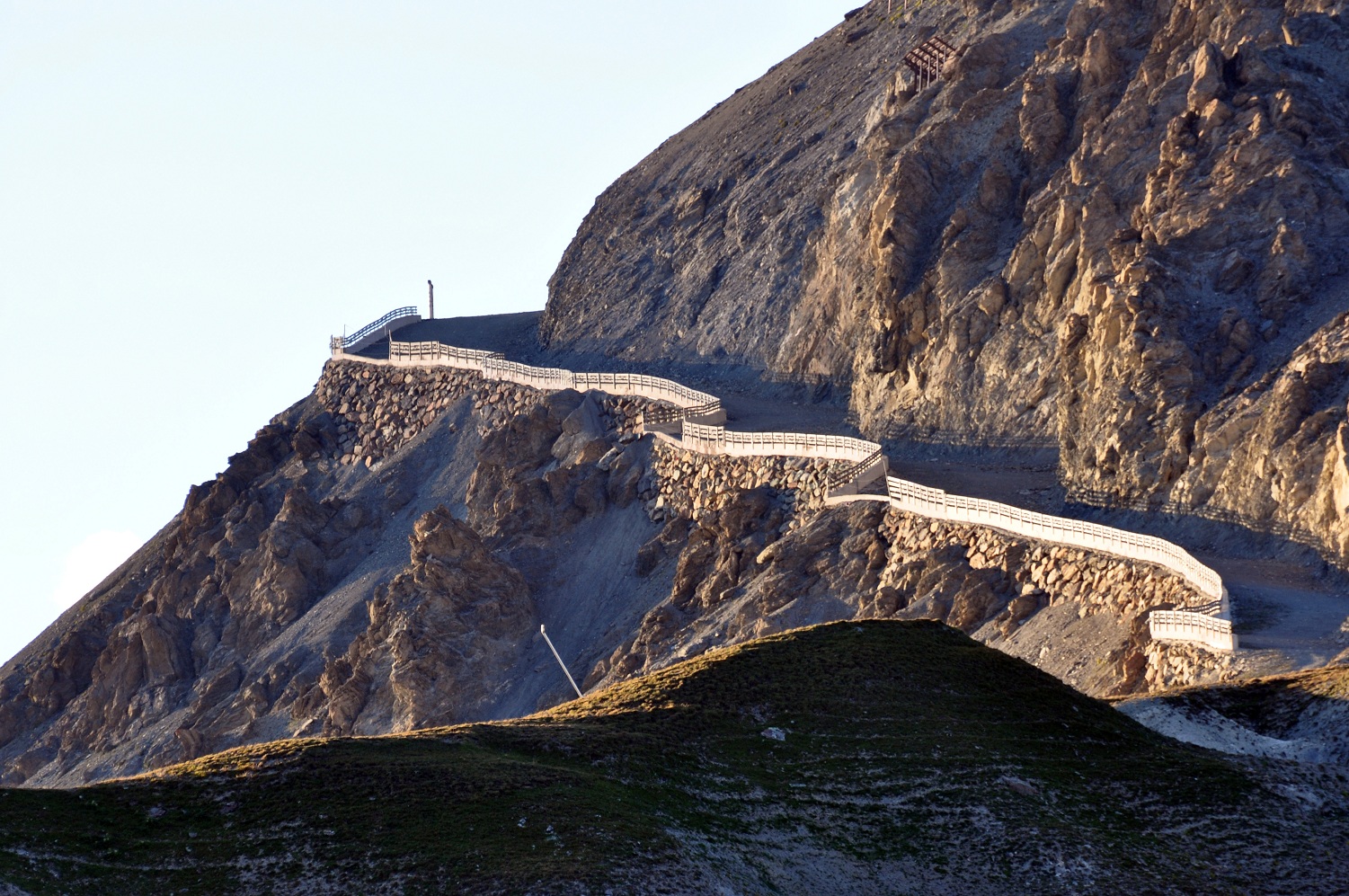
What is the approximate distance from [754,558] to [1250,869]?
105ft

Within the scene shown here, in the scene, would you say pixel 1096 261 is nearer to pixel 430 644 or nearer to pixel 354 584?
pixel 430 644

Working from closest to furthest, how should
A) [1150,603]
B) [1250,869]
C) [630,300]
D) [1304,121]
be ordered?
[1250,869], [1150,603], [1304,121], [630,300]

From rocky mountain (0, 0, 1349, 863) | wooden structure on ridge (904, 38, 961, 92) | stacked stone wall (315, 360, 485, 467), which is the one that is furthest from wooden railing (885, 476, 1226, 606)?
stacked stone wall (315, 360, 485, 467)

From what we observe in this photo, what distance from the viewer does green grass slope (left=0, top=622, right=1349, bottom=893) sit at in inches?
1003

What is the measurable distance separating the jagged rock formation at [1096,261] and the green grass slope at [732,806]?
15091 millimetres

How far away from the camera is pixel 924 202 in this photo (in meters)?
69.1

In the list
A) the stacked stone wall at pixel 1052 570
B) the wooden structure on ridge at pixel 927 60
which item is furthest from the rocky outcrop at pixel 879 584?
the wooden structure on ridge at pixel 927 60

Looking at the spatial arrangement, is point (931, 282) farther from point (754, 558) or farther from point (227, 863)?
point (227, 863)

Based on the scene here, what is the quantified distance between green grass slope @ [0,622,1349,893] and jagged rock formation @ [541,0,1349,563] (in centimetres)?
1509

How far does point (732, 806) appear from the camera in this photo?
1146 inches

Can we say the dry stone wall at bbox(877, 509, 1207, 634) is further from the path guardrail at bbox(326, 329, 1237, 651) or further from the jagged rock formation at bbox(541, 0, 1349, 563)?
the jagged rock formation at bbox(541, 0, 1349, 563)

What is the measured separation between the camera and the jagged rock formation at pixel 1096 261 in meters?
51.1

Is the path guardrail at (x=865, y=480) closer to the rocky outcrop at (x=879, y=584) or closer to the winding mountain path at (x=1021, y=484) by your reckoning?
the rocky outcrop at (x=879, y=584)

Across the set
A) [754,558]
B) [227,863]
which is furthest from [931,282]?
[227,863]
